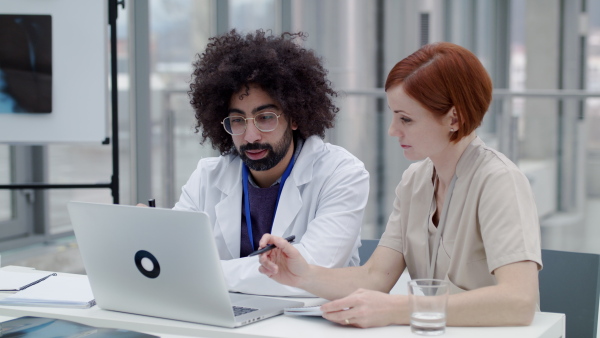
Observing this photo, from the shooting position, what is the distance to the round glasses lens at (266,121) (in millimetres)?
2350

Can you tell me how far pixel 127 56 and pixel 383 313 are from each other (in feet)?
10.2

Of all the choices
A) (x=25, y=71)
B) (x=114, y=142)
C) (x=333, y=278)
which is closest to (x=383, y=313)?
(x=333, y=278)

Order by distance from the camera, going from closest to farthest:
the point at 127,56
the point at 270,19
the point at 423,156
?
the point at 423,156
the point at 127,56
the point at 270,19

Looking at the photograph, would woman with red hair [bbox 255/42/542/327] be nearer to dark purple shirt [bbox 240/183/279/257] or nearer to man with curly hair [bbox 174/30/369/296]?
man with curly hair [bbox 174/30/369/296]

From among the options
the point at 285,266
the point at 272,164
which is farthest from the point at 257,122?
the point at 285,266

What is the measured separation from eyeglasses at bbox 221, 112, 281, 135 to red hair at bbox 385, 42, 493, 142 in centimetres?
64

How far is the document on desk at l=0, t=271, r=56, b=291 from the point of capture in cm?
201

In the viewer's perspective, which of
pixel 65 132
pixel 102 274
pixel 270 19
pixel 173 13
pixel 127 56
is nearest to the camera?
pixel 102 274

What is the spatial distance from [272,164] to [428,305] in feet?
3.28

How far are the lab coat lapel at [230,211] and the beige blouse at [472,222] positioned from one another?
20.3 inches

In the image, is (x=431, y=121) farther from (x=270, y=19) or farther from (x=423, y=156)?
(x=270, y=19)

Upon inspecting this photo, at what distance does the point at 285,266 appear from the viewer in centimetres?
185

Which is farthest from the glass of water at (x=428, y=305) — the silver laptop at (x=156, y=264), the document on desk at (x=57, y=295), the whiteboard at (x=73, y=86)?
the whiteboard at (x=73, y=86)

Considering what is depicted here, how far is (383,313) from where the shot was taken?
157 centimetres
